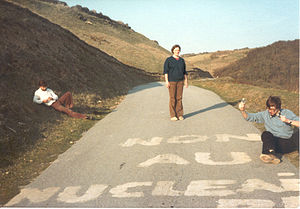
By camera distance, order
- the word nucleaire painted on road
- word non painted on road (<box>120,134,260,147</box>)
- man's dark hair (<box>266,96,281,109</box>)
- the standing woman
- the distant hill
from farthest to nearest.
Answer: the distant hill
the standing woman
word non painted on road (<box>120,134,260,147</box>)
man's dark hair (<box>266,96,281,109</box>)
the word nucleaire painted on road

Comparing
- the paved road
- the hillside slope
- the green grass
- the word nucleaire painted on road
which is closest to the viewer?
the word nucleaire painted on road

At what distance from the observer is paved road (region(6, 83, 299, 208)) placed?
4.00m

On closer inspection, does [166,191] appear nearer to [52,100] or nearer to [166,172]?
[166,172]

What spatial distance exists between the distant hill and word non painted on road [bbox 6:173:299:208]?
19748 mm

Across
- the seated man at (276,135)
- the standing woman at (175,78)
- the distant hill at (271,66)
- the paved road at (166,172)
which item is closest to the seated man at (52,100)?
the paved road at (166,172)

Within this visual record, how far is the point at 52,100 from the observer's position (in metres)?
9.59

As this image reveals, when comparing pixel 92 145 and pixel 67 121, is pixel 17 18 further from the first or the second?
pixel 92 145

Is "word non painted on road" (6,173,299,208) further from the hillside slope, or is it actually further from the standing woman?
the standing woman

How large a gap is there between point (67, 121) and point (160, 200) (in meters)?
6.17

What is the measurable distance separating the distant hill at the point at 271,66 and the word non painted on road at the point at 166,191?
64.8 ft

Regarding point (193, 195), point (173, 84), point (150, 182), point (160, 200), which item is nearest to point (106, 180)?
point (150, 182)

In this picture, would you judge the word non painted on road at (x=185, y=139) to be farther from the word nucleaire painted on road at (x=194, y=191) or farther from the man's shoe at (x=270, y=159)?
the word nucleaire painted on road at (x=194, y=191)

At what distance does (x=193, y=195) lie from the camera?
4.05m

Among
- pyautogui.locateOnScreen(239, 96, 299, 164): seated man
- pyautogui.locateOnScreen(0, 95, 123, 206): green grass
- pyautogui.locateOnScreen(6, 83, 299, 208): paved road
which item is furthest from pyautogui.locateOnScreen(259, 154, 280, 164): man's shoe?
pyautogui.locateOnScreen(0, 95, 123, 206): green grass
